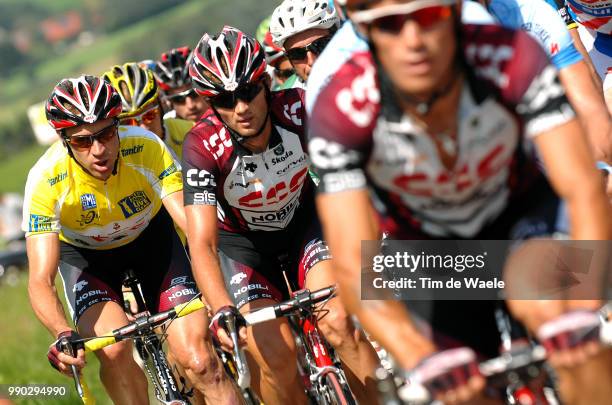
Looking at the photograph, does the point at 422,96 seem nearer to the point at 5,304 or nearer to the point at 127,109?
the point at 127,109

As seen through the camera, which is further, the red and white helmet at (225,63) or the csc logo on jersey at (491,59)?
the red and white helmet at (225,63)

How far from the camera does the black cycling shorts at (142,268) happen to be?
28.9 feet

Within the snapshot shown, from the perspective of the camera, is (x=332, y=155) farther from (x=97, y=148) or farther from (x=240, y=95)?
(x=97, y=148)

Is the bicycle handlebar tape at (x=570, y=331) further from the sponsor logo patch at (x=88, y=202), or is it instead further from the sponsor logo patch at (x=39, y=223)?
the sponsor logo patch at (x=88, y=202)

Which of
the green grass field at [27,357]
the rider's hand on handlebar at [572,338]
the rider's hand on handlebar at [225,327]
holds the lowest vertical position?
the green grass field at [27,357]

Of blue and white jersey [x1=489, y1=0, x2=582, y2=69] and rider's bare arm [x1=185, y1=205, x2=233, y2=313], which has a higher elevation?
blue and white jersey [x1=489, y1=0, x2=582, y2=69]

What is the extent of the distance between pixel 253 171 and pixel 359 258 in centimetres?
363

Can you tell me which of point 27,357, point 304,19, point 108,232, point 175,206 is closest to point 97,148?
point 175,206

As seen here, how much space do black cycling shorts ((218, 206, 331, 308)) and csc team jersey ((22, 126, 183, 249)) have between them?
27.5 inches

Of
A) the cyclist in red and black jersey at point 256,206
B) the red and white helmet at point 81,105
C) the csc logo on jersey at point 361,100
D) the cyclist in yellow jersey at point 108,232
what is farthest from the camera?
the red and white helmet at point 81,105

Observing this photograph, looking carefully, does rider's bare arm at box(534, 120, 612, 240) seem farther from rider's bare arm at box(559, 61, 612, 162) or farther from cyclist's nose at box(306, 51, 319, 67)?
cyclist's nose at box(306, 51, 319, 67)

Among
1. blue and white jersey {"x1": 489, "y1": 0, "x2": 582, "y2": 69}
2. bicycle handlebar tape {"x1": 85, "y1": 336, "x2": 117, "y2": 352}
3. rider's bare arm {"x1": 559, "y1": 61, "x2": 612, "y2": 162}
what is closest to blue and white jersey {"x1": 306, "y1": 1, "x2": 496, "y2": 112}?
blue and white jersey {"x1": 489, "y1": 0, "x2": 582, "y2": 69}

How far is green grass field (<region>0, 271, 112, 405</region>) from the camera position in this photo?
12.8m

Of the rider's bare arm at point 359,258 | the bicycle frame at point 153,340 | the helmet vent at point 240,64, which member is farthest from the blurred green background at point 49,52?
the rider's bare arm at point 359,258
